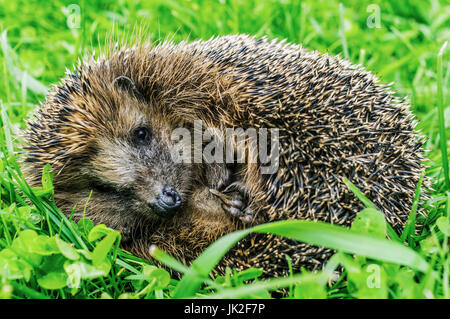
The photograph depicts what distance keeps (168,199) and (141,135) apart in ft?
1.80

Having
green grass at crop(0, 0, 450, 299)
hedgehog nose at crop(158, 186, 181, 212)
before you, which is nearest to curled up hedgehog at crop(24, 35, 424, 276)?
hedgehog nose at crop(158, 186, 181, 212)

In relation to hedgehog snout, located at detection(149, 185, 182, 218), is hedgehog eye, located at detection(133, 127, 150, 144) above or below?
above

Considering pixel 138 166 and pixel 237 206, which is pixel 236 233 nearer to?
pixel 237 206

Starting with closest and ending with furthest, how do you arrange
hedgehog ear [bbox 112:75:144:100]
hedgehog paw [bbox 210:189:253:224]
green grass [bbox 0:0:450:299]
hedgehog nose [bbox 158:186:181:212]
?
green grass [bbox 0:0:450:299]
hedgehog paw [bbox 210:189:253:224]
hedgehog nose [bbox 158:186:181:212]
hedgehog ear [bbox 112:75:144:100]

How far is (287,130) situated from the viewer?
3.09m

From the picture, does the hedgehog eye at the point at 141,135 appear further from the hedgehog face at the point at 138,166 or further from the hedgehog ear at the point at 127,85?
the hedgehog ear at the point at 127,85

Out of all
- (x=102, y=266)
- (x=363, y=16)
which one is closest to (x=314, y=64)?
(x=102, y=266)

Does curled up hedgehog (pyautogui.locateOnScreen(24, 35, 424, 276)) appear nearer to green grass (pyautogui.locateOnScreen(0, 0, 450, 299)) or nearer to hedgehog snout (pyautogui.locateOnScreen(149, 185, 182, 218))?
hedgehog snout (pyautogui.locateOnScreen(149, 185, 182, 218))

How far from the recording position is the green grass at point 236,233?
8.00 ft

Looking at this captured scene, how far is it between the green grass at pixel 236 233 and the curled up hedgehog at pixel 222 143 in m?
0.20

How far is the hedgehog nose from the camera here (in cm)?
324

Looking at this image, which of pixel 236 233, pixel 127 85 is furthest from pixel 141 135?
pixel 236 233

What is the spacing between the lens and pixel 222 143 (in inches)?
135
